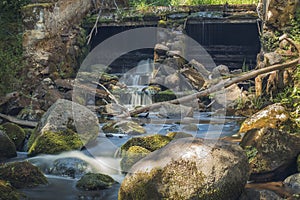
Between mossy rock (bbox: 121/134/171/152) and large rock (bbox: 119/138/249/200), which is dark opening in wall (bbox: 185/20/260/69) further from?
large rock (bbox: 119/138/249/200)

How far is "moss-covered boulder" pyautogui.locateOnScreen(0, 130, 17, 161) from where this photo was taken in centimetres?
745

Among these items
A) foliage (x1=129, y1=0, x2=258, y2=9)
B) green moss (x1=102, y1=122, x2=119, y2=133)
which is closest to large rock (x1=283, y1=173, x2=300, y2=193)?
green moss (x1=102, y1=122, x2=119, y2=133)

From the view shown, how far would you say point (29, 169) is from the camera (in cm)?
593

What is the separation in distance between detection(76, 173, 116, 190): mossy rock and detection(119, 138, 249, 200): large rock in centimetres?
99

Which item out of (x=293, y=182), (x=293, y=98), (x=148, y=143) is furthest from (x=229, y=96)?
(x=293, y=182)

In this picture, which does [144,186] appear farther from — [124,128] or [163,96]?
[163,96]

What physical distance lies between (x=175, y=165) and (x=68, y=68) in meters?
10.8

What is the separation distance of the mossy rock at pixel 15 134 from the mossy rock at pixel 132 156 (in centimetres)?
274

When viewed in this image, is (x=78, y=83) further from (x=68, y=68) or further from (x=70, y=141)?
(x=70, y=141)

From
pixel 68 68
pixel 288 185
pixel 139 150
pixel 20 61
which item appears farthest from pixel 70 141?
pixel 68 68

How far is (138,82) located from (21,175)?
9891mm

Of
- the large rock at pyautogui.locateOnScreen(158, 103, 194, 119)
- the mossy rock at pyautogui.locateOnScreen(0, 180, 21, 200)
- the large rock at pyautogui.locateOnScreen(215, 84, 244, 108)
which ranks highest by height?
the mossy rock at pyautogui.locateOnScreen(0, 180, 21, 200)

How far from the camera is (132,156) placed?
21.9 feet

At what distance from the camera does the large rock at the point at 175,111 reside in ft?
38.5
